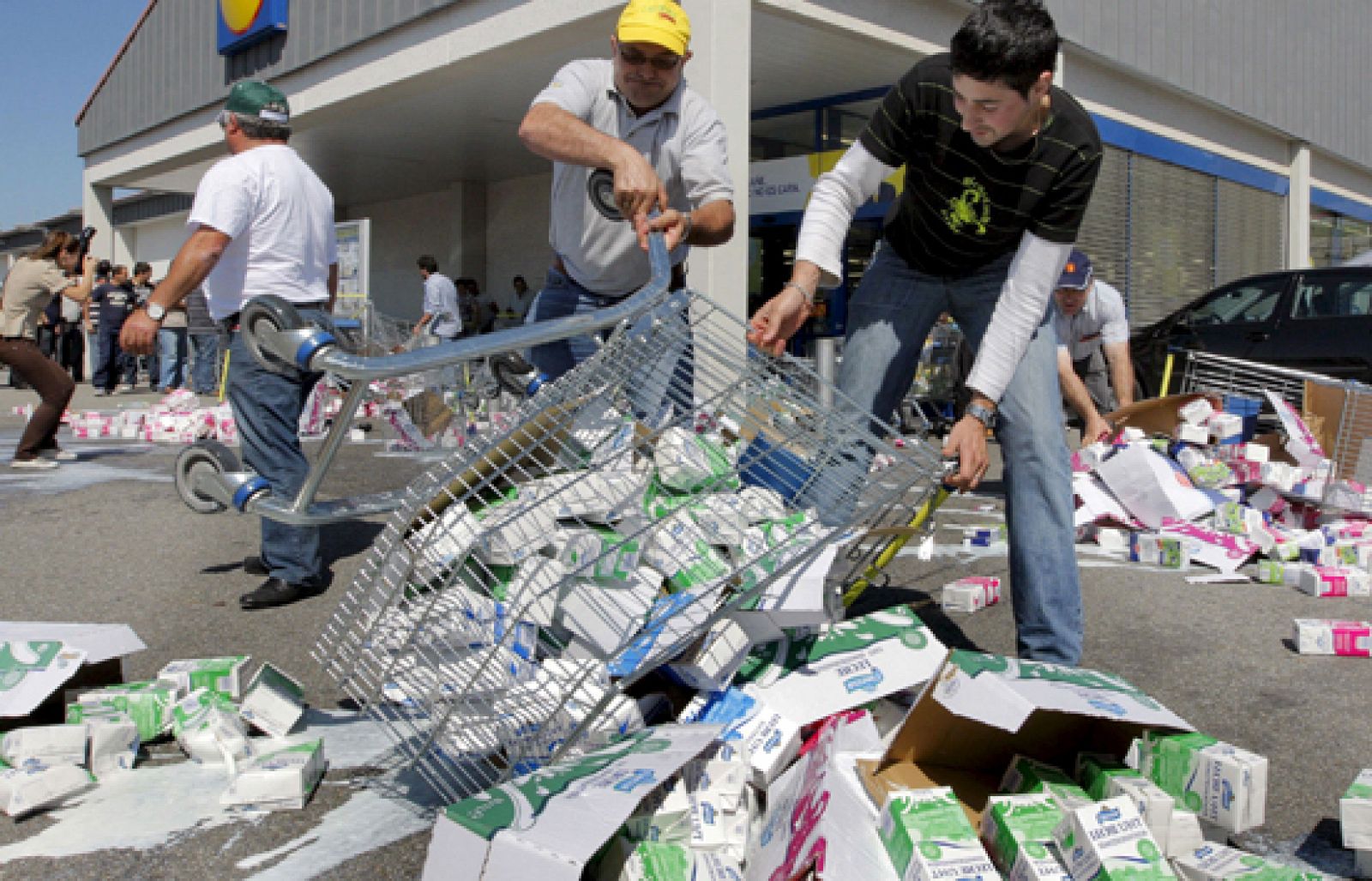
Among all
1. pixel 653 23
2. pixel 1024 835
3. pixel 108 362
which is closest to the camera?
pixel 1024 835

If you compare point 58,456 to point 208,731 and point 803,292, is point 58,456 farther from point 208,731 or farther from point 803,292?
point 803,292

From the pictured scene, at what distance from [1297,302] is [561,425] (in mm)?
8711

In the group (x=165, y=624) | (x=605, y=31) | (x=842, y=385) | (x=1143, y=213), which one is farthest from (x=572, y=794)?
(x=1143, y=213)

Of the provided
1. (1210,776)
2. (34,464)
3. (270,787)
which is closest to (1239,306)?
(1210,776)

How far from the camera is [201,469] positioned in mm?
2346

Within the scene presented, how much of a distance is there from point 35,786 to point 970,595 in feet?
9.37

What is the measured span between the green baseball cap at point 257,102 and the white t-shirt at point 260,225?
13 centimetres

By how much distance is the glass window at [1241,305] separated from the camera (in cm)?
908

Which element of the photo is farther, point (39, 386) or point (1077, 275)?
point (39, 386)

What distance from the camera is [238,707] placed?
103 inches

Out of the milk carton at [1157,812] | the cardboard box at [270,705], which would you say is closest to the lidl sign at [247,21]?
the cardboard box at [270,705]

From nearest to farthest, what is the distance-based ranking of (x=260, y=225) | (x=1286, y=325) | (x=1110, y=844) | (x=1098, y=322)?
(x=1110, y=844), (x=260, y=225), (x=1098, y=322), (x=1286, y=325)

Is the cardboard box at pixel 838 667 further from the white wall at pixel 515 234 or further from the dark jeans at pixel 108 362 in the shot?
the white wall at pixel 515 234

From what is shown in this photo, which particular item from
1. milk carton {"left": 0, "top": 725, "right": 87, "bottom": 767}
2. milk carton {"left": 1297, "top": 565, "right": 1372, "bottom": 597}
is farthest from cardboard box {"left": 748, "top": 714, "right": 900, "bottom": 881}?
milk carton {"left": 1297, "top": 565, "right": 1372, "bottom": 597}
